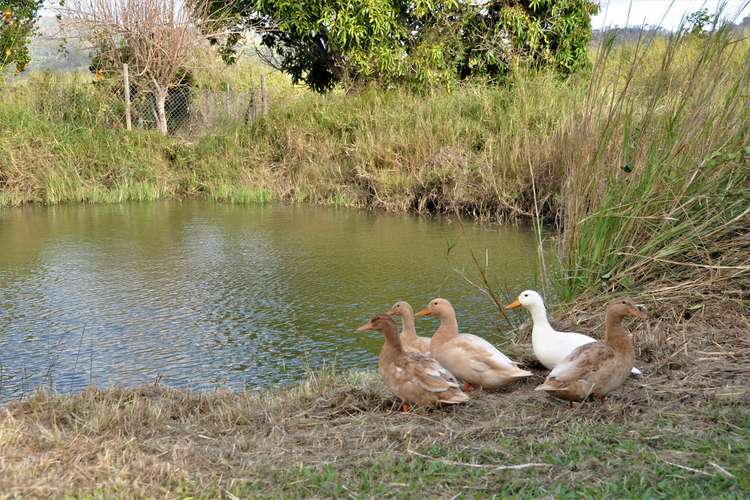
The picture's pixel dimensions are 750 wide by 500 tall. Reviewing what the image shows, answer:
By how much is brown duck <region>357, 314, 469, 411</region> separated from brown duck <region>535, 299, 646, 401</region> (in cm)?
37

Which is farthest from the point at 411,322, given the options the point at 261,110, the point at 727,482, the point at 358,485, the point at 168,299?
the point at 261,110

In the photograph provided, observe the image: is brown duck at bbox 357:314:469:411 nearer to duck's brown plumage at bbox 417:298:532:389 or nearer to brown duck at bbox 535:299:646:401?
duck's brown plumage at bbox 417:298:532:389

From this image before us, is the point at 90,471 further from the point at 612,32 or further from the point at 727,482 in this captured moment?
the point at 612,32

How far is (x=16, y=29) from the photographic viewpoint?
725 inches

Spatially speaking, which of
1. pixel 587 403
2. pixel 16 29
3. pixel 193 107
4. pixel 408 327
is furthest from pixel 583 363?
pixel 16 29

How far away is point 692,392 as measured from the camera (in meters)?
3.49

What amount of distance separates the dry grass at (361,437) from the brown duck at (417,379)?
0.08m

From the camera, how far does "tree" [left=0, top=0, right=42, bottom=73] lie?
1822cm

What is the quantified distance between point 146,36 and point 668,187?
14.1 meters

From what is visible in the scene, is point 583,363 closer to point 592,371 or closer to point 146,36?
point 592,371

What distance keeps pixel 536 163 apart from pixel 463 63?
7387mm

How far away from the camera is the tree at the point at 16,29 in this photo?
1822 centimetres

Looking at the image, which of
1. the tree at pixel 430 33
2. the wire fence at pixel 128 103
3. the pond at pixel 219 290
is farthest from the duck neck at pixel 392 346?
the tree at pixel 430 33

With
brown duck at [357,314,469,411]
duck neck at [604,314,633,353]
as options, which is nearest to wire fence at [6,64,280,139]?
brown duck at [357,314,469,411]
